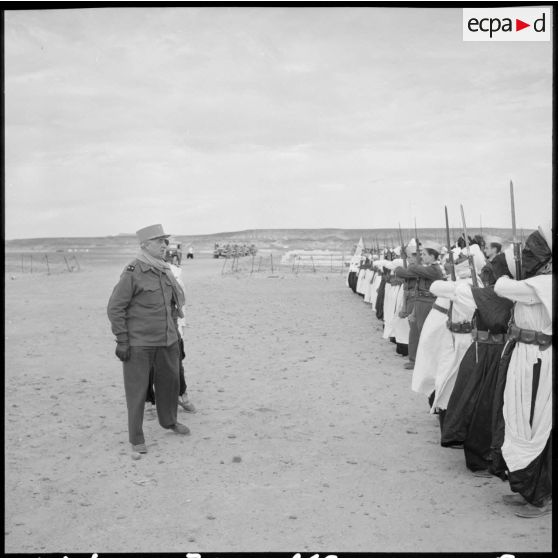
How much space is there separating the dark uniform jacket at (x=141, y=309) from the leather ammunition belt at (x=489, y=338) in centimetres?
246

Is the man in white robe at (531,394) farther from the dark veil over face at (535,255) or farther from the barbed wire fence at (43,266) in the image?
the barbed wire fence at (43,266)

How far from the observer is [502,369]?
4523 millimetres

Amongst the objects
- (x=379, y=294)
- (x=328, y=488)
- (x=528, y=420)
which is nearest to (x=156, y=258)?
(x=328, y=488)

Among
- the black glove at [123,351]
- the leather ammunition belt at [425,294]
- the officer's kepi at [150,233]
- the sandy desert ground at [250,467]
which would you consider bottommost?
the sandy desert ground at [250,467]

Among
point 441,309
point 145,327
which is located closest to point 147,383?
point 145,327

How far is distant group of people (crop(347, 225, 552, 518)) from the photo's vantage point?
167 inches

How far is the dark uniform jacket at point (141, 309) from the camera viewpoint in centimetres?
557

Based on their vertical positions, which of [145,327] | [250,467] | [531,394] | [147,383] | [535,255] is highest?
[535,255]

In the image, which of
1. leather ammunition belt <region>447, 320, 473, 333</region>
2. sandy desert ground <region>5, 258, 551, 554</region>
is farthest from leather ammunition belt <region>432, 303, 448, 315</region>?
sandy desert ground <region>5, 258, 551, 554</region>

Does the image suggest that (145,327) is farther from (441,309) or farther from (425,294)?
(425,294)

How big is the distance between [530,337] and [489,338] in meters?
0.50

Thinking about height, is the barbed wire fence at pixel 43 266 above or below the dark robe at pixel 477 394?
above

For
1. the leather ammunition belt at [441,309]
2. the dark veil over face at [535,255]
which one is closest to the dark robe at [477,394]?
the dark veil over face at [535,255]

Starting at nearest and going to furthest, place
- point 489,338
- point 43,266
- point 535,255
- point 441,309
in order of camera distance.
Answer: point 535,255, point 489,338, point 441,309, point 43,266
